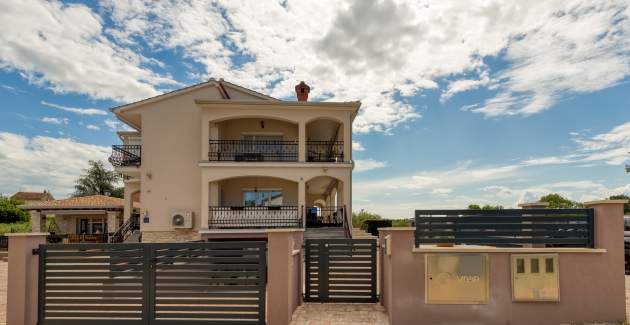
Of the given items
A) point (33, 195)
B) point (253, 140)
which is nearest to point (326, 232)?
point (253, 140)

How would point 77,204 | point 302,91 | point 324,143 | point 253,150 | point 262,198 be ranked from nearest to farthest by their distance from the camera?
point 253,150 < point 262,198 < point 302,91 < point 324,143 < point 77,204

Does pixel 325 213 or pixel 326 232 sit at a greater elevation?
pixel 325 213

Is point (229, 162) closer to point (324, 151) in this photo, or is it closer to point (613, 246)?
point (324, 151)

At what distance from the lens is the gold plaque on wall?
6.99 metres

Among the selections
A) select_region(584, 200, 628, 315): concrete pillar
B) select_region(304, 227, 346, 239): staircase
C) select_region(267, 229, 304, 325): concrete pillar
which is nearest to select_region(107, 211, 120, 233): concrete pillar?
select_region(304, 227, 346, 239): staircase

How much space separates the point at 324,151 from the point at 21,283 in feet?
51.9

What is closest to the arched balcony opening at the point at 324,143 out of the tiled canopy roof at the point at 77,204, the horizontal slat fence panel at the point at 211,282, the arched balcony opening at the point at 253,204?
the arched balcony opening at the point at 253,204

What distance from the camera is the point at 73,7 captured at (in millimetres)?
13141

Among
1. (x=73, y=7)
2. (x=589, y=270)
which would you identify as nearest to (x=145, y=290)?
(x=589, y=270)

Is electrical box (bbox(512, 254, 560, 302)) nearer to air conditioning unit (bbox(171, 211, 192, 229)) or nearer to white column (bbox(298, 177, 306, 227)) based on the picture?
white column (bbox(298, 177, 306, 227))

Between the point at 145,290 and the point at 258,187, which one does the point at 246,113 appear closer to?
the point at 258,187

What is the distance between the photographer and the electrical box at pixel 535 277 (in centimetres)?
696

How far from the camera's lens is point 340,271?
8781 mm

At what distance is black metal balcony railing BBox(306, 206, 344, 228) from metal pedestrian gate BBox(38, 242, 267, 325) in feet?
38.1
